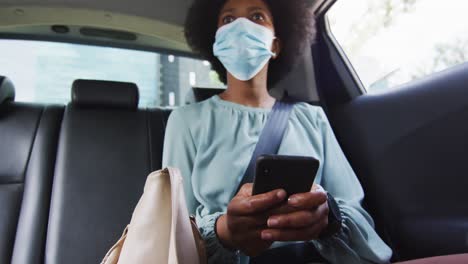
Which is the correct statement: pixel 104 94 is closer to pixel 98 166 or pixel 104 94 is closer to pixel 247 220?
pixel 98 166

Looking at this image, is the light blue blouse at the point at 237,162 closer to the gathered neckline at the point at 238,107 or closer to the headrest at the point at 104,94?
the gathered neckline at the point at 238,107

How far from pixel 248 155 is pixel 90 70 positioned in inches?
41.8

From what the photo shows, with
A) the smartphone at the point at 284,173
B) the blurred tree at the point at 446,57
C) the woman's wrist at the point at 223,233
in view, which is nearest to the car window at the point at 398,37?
the blurred tree at the point at 446,57

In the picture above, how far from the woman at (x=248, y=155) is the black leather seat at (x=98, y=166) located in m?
0.35

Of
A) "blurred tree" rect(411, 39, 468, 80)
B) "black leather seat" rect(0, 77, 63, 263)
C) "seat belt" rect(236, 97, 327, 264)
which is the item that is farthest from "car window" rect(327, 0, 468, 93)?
"black leather seat" rect(0, 77, 63, 263)

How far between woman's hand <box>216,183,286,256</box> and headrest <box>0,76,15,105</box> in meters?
1.03

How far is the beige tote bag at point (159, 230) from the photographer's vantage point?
1.94 feet

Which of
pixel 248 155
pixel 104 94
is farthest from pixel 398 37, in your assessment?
pixel 104 94

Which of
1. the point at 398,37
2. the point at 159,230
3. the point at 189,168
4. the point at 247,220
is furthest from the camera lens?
the point at 398,37

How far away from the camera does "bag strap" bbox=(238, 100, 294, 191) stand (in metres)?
0.98

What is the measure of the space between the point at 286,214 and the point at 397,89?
80 centimetres

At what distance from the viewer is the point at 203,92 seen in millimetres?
1484

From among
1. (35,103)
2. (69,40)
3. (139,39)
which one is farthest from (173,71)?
(35,103)

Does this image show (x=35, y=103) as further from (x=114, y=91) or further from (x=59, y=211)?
(x=59, y=211)
